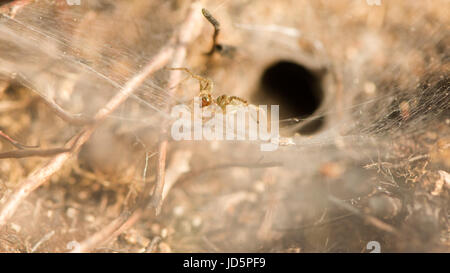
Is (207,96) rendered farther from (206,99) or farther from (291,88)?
(291,88)

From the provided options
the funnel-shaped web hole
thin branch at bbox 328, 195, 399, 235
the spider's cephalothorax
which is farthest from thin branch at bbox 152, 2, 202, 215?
thin branch at bbox 328, 195, 399, 235

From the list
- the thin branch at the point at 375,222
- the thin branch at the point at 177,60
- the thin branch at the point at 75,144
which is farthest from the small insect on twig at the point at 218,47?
the thin branch at the point at 375,222

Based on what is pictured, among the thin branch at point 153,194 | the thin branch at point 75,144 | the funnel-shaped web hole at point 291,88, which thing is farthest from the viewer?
the funnel-shaped web hole at point 291,88

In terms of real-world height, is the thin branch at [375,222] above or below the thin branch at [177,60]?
below

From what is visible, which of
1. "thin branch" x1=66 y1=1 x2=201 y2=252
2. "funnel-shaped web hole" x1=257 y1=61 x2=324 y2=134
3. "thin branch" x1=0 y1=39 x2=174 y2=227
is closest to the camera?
"thin branch" x1=0 y1=39 x2=174 y2=227

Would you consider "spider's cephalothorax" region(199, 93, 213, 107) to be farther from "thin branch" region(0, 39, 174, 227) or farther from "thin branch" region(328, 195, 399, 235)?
"thin branch" region(328, 195, 399, 235)

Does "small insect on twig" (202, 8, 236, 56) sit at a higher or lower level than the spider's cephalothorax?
higher

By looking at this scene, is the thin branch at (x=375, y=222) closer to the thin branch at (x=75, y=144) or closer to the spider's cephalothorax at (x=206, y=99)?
the spider's cephalothorax at (x=206, y=99)

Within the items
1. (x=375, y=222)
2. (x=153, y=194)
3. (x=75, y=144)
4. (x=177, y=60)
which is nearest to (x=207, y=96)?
(x=177, y=60)
